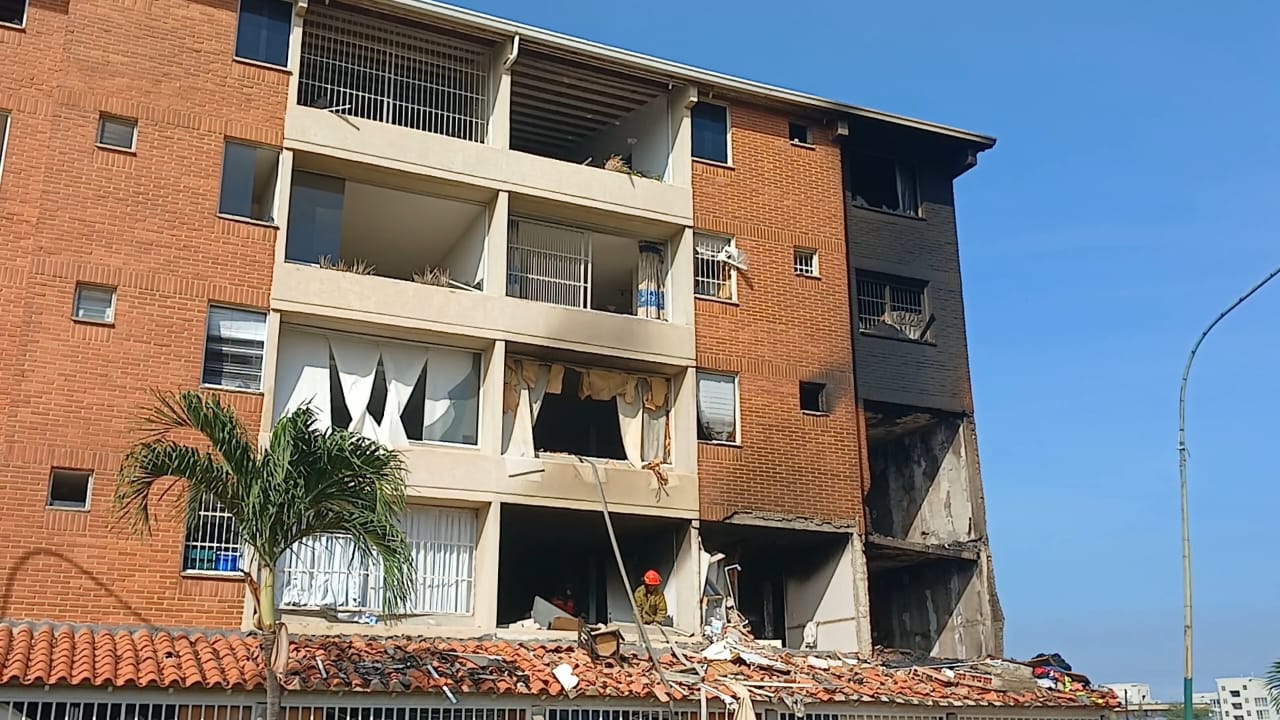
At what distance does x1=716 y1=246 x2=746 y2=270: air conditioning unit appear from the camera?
81.0ft

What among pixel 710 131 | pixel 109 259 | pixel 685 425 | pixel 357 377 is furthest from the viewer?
pixel 710 131

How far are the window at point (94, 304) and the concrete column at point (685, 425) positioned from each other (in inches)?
384

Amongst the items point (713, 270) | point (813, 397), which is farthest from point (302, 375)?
point (813, 397)

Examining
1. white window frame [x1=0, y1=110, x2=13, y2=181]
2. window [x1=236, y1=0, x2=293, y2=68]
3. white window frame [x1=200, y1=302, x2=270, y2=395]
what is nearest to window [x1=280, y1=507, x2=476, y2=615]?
white window frame [x1=200, y1=302, x2=270, y2=395]

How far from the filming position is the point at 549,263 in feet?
79.0

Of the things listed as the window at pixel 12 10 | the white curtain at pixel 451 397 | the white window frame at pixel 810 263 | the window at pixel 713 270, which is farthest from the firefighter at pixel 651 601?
the window at pixel 12 10

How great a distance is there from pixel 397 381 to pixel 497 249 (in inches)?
115

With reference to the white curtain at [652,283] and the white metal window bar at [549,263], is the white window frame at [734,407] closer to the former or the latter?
the white curtain at [652,283]

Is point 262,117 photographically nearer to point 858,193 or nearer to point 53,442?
point 53,442

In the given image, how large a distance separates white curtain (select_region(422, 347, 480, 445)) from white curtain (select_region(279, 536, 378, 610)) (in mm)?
2543

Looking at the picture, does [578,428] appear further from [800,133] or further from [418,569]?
[800,133]

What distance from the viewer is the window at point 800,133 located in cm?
2636

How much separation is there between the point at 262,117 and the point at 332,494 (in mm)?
9350

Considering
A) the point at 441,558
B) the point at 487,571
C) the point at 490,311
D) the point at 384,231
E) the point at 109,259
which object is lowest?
the point at 487,571
